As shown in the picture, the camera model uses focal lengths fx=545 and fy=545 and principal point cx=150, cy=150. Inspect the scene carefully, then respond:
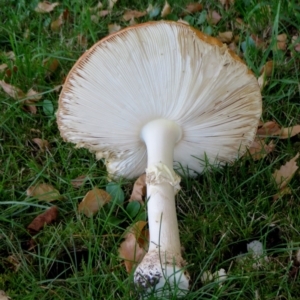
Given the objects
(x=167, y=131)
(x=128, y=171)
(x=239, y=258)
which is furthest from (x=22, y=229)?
(x=239, y=258)

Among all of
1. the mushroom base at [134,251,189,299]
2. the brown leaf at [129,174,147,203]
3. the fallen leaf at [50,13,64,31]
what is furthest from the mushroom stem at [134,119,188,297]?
the fallen leaf at [50,13,64,31]

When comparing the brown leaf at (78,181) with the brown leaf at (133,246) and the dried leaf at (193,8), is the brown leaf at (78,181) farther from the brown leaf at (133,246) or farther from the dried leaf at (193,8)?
the dried leaf at (193,8)

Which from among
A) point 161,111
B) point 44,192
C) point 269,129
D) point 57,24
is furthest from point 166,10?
point 44,192

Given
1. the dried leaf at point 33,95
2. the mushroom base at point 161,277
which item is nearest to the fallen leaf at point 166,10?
the dried leaf at point 33,95

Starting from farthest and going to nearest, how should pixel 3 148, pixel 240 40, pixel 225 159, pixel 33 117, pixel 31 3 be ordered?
pixel 31 3
pixel 240 40
pixel 33 117
pixel 3 148
pixel 225 159

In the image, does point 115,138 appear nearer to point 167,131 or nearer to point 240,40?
point 167,131

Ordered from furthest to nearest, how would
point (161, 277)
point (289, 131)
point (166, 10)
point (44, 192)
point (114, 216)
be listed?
point (166, 10) < point (289, 131) < point (44, 192) < point (114, 216) < point (161, 277)

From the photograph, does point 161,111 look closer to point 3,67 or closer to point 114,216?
point 114,216
